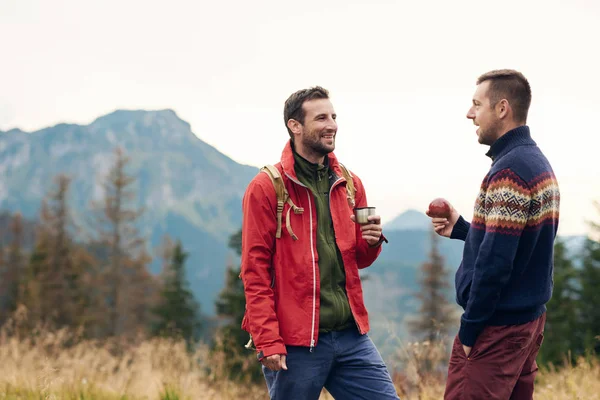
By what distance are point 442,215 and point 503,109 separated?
789 mm

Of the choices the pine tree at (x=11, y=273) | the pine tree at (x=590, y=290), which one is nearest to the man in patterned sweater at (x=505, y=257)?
the pine tree at (x=590, y=290)

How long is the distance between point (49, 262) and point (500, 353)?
39201 mm

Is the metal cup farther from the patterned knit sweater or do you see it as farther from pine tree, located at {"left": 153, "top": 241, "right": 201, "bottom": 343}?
pine tree, located at {"left": 153, "top": 241, "right": 201, "bottom": 343}

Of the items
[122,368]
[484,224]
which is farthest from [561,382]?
[122,368]

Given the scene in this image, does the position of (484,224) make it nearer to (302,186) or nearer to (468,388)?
(468,388)

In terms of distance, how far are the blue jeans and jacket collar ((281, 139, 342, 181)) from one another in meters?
0.97

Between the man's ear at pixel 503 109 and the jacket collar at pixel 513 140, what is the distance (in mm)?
88

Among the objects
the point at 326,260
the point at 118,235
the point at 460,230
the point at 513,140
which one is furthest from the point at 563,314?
the point at 513,140

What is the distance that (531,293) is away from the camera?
2.96 meters

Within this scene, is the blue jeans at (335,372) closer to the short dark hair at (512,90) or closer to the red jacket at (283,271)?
the red jacket at (283,271)

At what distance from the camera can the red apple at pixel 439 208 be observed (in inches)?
141

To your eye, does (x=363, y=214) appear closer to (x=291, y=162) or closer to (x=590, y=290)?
(x=291, y=162)

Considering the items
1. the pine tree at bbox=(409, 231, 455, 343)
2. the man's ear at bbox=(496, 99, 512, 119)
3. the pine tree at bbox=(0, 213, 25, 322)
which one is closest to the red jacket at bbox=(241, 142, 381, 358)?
the man's ear at bbox=(496, 99, 512, 119)

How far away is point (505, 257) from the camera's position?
Result: 2812 mm
